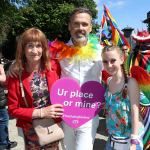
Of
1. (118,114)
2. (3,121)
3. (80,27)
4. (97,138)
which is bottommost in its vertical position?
(97,138)

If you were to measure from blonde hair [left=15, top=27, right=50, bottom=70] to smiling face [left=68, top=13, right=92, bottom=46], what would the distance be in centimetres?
33

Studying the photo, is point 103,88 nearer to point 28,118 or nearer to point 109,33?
point 28,118

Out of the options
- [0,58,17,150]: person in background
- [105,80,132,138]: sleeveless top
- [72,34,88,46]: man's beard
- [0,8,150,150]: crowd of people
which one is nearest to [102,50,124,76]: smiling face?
[0,8,150,150]: crowd of people

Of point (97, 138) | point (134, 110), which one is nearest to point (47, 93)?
point (134, 110)

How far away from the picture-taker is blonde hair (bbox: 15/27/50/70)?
9.04ft

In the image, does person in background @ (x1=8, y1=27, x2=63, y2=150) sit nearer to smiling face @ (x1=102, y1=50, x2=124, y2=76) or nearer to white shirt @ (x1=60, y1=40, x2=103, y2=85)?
white shirt @ (x1=60, y1=40, x2=103, y2=85)

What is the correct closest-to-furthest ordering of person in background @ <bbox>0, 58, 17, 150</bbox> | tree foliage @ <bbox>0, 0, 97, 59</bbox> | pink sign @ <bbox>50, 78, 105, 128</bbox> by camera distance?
1. pink sign @ <bbox>50, 78, 105, 128</bbox>
2. person in background @ <bbox>0, 58, 17, 150</bbox>
3. tree foliage @ <bbox>0, 0, 97, 59</bbox>

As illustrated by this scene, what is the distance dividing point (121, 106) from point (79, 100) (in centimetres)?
43

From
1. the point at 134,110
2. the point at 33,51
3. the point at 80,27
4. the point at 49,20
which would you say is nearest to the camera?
the point at 134,110

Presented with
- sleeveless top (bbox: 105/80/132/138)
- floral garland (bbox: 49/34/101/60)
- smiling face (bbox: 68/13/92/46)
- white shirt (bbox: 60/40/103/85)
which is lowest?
sleeveless top (bbox: 105/80/132/138)

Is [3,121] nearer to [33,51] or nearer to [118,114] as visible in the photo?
[33,51]

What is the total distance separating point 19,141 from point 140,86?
334cm

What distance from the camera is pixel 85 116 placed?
299 cm

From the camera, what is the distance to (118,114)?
2.74 metres
